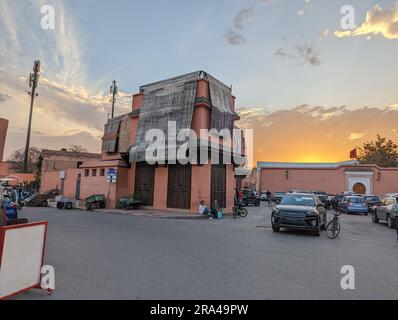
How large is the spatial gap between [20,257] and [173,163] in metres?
17.8

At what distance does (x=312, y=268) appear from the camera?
6.88 metres

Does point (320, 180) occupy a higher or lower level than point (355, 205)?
higher

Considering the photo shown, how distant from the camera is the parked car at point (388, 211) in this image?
15.6 m

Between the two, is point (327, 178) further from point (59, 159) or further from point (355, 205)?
point (59, 159)

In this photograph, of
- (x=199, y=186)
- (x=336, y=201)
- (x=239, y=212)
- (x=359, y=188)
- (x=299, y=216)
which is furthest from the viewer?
(x=359, y=188)

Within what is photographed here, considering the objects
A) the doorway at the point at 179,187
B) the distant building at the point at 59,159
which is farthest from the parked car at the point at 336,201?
the distant building at the point at 59,159

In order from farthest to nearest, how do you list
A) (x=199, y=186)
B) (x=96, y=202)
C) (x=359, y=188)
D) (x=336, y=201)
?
(x=359, y=188) < (x=336, y=201) < (x=96, y=202) < (x=199, y=186)

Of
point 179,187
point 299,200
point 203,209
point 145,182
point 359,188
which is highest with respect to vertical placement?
point 359,188

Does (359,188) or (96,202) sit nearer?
(96,202)

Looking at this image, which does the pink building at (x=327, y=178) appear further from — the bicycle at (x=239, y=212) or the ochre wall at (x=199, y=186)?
the ochre wall at (x=199, y=186)

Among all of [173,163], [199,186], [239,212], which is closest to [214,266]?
[239,212]

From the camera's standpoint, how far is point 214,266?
6.91m
